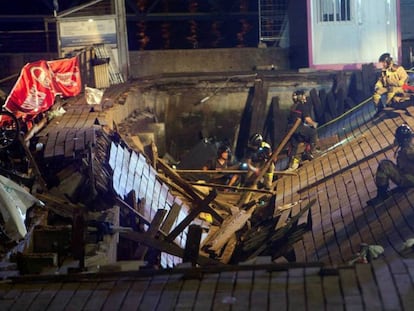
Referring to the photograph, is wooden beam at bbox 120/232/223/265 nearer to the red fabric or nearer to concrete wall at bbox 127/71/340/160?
the red fabric

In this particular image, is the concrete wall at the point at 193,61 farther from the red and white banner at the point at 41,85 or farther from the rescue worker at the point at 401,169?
the rescue worker at the point at 401,169

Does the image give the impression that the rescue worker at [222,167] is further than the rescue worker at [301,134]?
No

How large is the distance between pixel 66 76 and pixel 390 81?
7941mm

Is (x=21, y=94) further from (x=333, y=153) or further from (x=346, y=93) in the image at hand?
(x=346, y=93)

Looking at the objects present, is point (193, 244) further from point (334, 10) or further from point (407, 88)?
point (334, 10)

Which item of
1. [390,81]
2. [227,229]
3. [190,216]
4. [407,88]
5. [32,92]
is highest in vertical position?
[32,92]

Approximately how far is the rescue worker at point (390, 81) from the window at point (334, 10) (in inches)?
218

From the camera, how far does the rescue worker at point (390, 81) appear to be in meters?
19.0

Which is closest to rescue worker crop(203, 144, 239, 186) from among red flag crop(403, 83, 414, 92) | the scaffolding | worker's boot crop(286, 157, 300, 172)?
worker's boot crop(286, 157, 300, 172)

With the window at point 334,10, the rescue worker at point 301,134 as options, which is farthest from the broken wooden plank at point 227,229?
the window at point 334,10

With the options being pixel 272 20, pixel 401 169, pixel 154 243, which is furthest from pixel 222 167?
pixel 272 20

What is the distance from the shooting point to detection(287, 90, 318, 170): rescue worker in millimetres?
20156

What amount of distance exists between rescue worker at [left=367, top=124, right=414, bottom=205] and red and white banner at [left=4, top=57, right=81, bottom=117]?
7.28 metres

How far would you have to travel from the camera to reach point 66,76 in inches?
793
